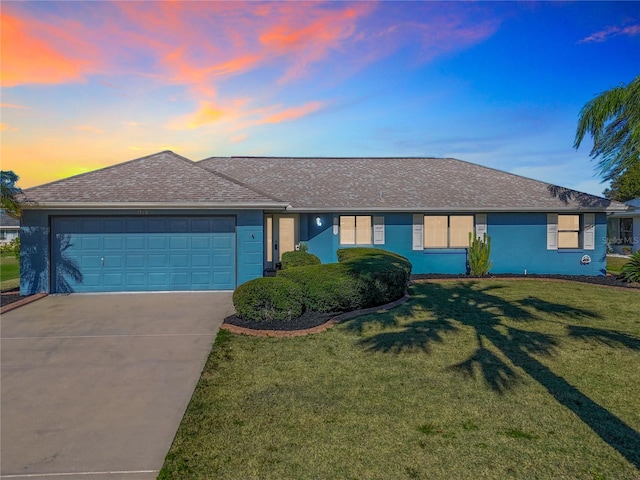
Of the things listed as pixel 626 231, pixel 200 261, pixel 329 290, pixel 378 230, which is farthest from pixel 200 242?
pixel 626 231

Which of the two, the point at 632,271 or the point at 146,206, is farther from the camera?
the point at 632,271

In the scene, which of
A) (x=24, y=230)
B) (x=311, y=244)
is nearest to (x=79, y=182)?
(x=24, y=230)

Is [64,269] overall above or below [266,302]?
above

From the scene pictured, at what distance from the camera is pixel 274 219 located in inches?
668

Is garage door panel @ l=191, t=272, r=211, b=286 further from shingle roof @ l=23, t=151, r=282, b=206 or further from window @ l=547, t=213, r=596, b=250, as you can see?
window @ l=547, t=213, r=596, b=250

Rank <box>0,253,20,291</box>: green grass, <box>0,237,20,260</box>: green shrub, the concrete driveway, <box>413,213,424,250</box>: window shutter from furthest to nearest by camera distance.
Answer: <box>0,237,20,260</box>: green shrub → <box>413,213,424,250</box>: window shutter → <box>0,253,20,291</box>: green grass → the concrete driveway

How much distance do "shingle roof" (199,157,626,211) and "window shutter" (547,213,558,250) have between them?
599 mm

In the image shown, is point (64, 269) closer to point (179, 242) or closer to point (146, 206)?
point (146, 206)

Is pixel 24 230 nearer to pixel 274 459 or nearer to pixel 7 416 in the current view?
pixel 7 416

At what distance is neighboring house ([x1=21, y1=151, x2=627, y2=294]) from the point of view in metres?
12.5

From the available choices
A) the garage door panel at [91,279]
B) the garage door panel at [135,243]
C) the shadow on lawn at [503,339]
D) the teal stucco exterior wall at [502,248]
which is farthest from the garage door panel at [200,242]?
the shadow on lawn at [503,339]

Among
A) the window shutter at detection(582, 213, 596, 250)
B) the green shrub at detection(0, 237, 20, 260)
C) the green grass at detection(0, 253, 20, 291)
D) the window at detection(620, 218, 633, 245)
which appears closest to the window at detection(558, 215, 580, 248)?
the window shutter at detection(582, 213, 596, 250)

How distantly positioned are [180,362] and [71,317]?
4.83 meters

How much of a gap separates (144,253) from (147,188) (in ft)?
6.99
